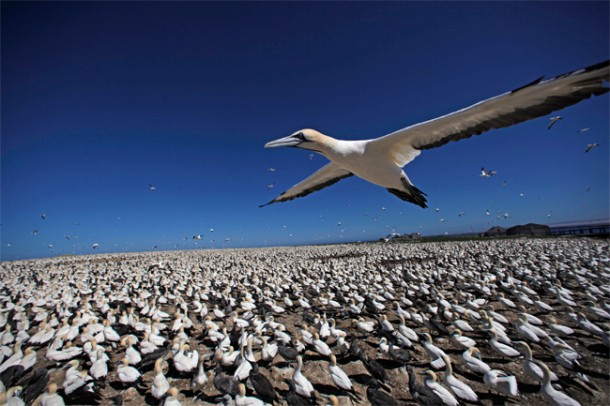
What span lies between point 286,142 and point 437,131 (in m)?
2.15

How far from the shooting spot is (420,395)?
3891 millimetres

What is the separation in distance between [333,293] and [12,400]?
8650 millimetres

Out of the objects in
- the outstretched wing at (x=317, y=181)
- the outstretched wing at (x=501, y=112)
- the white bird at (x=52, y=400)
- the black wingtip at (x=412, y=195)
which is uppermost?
the outstretched wing at (x=501, y=112)

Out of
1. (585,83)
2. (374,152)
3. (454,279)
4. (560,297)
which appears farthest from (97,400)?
(454,279)

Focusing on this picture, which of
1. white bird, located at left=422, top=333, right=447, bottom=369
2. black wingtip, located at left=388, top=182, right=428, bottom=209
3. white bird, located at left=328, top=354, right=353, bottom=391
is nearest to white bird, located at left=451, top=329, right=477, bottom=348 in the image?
white bird, located at left=422, top=333, right=447, bottom=369

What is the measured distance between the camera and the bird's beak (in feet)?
13.6

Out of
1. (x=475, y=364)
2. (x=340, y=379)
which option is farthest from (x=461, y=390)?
(x=340, y=379)

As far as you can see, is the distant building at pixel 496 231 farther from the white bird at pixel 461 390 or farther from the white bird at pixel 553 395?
the white bird at pixel 461 390

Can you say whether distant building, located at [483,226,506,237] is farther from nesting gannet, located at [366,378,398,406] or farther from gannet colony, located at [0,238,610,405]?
nesting gannet, located at [366,378,398,406]

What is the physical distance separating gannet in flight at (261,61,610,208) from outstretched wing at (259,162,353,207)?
17 centimetres

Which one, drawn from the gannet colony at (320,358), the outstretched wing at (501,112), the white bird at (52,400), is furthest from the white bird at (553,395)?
the white bird at (52,400)

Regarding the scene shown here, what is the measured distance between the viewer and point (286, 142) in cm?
420

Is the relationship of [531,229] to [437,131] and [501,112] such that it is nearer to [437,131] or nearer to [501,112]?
[437,131]

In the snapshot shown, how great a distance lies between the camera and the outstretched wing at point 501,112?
9.24 ft
